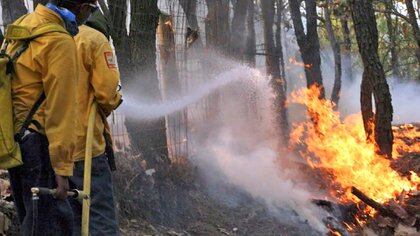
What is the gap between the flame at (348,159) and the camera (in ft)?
27.5

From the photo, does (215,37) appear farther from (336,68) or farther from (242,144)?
(336,68)

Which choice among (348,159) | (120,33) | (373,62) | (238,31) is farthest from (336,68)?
(120,33)

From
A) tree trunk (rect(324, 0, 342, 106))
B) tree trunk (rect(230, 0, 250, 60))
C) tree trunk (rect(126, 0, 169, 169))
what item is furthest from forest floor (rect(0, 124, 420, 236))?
tree trunk (rect(324, 0, 342, 106))

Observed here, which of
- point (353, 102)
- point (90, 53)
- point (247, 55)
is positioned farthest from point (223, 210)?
point (353, 102)

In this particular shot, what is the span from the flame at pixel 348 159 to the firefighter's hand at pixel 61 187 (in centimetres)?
583

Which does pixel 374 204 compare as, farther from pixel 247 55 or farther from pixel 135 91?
pixel 247 55

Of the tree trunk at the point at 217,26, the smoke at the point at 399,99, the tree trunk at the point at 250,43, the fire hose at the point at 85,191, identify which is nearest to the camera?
the fire hose at the point at 85,191

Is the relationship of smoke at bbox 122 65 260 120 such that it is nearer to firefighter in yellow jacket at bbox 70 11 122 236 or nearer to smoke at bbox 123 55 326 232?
smoke at bbox 123 55 326 232

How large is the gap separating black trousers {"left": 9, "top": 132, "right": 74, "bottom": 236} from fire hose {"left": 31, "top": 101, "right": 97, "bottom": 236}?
7 centimetres

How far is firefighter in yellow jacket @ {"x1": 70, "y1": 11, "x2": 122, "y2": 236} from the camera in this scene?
3.74 meters

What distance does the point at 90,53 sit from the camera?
3.77m

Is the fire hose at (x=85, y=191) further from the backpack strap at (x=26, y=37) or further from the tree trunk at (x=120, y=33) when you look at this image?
the tree trunk at (x=120, y=33)

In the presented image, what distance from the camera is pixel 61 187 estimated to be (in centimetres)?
315

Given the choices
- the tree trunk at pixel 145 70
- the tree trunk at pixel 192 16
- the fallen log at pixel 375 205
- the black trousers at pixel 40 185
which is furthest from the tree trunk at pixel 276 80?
the black trousers at pixel 40 185
